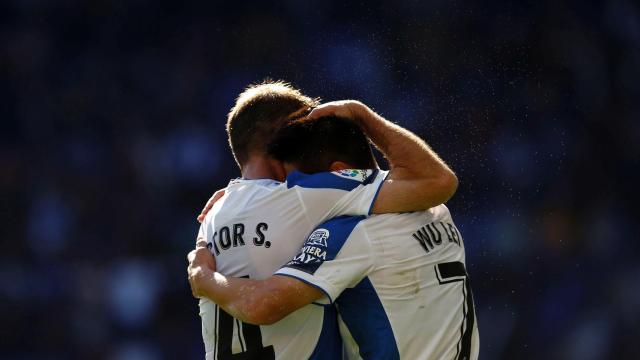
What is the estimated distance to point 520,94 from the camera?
890cm

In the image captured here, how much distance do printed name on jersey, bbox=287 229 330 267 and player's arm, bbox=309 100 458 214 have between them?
20 cm

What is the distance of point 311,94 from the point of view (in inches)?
325

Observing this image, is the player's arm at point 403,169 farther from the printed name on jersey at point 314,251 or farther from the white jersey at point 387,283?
the printed name on jersey at point 314,251

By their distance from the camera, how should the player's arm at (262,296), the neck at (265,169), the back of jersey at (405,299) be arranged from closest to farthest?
the player's arm at (262,296), the back of jersey at (405,299), the neck at (265,169)

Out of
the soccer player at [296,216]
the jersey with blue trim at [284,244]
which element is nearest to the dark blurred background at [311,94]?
the soccer player at [296,216]

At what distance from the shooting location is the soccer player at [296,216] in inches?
132

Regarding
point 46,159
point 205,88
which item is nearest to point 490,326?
point 205,88

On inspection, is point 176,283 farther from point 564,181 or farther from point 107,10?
point 564,181

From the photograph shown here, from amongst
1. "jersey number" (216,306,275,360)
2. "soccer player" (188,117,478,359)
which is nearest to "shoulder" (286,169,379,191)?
"soccer player" (188,117,478,359)

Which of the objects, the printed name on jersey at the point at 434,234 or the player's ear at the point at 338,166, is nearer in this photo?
the printed name on jersey at the point at 434,234

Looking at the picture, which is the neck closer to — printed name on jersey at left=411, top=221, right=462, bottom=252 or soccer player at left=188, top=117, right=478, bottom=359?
soccer player at left=188, top=117, right=478, bottom=359

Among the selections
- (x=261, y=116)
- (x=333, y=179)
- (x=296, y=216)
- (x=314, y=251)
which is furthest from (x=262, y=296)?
(x=261, y=116)

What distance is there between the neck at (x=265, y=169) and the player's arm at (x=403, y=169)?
0.81 feet

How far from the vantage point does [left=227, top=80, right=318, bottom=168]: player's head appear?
3623 mm
